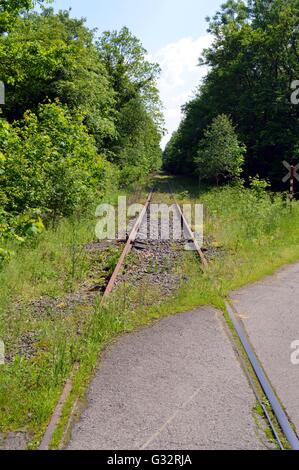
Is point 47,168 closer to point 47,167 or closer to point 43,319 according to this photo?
point 47,167

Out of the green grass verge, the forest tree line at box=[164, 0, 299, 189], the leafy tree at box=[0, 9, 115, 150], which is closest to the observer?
the green grass verge

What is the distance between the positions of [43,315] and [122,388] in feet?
8.01

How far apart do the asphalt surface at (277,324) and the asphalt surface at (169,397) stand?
1.16 feet

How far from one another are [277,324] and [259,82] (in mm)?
36399

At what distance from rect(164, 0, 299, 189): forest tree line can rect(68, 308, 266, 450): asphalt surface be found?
26521mm

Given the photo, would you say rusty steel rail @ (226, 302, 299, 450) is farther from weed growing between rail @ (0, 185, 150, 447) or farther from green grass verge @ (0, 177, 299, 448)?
weed growing between rail @ (0, 185, 150, 447)

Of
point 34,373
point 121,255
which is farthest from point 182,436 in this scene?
point 121,255

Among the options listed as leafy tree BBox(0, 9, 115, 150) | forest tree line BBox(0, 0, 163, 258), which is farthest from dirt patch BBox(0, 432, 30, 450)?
leafy tree BBox(0, 9, 115, 150)

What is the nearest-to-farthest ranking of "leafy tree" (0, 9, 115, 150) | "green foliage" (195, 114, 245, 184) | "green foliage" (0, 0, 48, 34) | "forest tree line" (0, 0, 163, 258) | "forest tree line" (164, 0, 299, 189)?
"forest tree line" (0, 0, 163, 258) → "green foliage" (0, 0, 48, 34) → "leafy tree" (0, 9, 115, 150) → "green foliage" (195, 114, 245, 184) → "forest tree line" (164, 0, 299, 189)

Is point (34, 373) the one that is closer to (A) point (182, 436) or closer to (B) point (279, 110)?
(A) point (182, 436)

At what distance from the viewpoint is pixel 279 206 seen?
1407 cm

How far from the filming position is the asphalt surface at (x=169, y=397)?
3.49 metres

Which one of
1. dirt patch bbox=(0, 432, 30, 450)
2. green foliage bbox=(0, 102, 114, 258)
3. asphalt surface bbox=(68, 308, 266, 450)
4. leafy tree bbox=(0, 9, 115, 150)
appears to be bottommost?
dirt patch bbox=(0, 432, 30, 450)

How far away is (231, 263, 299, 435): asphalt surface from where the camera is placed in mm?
4362
